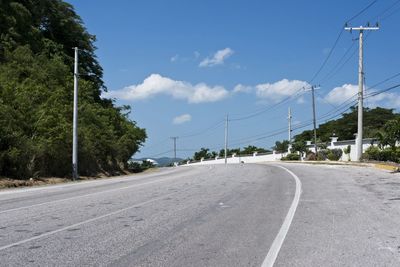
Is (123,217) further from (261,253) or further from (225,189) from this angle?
(225,189)

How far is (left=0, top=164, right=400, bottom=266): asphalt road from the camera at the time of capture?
780 centimetres

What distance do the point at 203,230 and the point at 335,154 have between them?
173ft

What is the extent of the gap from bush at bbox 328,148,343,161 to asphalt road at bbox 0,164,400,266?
43.9 metres

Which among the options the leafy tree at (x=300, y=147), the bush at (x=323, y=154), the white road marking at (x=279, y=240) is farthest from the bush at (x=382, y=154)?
the white road marking at (x=279, y=240)

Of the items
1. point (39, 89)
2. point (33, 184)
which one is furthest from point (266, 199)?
point (39, 89)

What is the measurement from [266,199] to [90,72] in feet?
156

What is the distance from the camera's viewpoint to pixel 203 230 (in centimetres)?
1020

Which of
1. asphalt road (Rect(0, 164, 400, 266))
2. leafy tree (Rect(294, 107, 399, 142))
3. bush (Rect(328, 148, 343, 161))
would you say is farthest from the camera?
leafy tree (Rect(294, 107, 399, 142))

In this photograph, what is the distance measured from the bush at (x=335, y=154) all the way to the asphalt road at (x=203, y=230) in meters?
43.9

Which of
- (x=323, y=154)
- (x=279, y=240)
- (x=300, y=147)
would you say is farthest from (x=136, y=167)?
(x=279, y=240)

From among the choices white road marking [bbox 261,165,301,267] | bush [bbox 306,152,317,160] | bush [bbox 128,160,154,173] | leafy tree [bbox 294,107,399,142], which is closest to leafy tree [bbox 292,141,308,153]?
bush [bbox 306,152,317,160]

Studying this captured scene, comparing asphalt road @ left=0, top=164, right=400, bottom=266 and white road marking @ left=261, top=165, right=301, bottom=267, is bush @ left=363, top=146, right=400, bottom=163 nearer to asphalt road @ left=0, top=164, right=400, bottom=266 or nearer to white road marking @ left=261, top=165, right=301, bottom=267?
asphalt road @ left=0, top=164, right=400, bottom=266

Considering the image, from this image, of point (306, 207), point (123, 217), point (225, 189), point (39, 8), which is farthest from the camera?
point (39, 8)

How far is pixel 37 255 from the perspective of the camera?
7992 millimetres
